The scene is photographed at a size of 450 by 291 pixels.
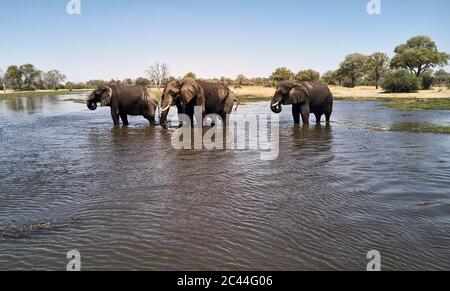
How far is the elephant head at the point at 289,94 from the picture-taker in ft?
54.9

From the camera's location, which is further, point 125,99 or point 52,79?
point 52,79

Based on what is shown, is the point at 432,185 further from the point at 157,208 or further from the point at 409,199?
the point at 157,208

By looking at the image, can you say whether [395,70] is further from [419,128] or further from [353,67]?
[419,128]

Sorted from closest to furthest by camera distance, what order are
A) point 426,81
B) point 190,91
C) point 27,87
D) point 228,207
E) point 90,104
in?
point 228,207
point 190,91
point 90,104
point 426,81
point 27,87

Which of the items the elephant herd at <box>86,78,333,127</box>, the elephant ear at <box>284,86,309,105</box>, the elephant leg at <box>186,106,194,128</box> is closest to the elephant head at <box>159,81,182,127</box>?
the elephant herd at <box>86,78,333,127</box>

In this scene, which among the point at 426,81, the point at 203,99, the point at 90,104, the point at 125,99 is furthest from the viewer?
the point at 426,81

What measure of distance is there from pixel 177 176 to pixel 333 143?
6.47 m

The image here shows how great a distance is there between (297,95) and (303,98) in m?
0.35

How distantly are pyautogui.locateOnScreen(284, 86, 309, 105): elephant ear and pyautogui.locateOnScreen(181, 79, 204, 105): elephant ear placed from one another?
13.7 feet

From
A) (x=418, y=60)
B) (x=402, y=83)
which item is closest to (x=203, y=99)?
(x=402, y=83)

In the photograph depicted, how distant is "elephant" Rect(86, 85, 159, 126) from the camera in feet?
54.6

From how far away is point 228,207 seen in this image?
5.94 meters

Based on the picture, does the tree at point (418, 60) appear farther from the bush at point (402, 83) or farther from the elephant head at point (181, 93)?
the elephant head at point (181, 93)
